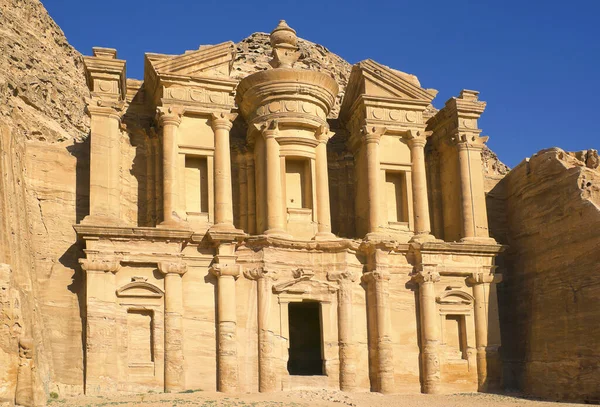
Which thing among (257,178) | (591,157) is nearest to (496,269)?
(591,157)

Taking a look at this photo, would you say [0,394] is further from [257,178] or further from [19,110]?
[19,110]

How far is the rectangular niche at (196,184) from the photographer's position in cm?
2812

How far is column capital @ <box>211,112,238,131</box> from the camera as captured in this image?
28.0 m

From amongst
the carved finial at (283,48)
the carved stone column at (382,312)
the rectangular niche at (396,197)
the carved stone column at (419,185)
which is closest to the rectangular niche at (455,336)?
the carved stone column at (382,312)

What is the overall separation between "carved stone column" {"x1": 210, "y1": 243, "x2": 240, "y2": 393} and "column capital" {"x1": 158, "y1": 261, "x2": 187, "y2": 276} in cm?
87

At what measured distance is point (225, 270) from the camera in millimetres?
26000

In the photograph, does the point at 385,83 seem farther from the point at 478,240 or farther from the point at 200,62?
the point at 200,62

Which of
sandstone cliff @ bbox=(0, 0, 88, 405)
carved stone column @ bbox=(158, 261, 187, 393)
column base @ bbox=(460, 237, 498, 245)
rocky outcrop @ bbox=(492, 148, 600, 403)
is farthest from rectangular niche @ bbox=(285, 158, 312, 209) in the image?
rocky outcrop @ bbox=(492, 148, 600, 403)

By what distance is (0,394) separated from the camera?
1908cm

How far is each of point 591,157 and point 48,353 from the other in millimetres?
18054

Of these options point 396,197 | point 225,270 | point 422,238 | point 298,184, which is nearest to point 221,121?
point 298,184

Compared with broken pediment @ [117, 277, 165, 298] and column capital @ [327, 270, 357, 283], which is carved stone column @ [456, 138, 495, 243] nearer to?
column capital @ [327, 270, 357, 283]

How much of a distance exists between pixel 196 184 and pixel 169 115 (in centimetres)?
243

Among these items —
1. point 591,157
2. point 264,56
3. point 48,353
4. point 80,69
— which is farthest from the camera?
point 80,69
